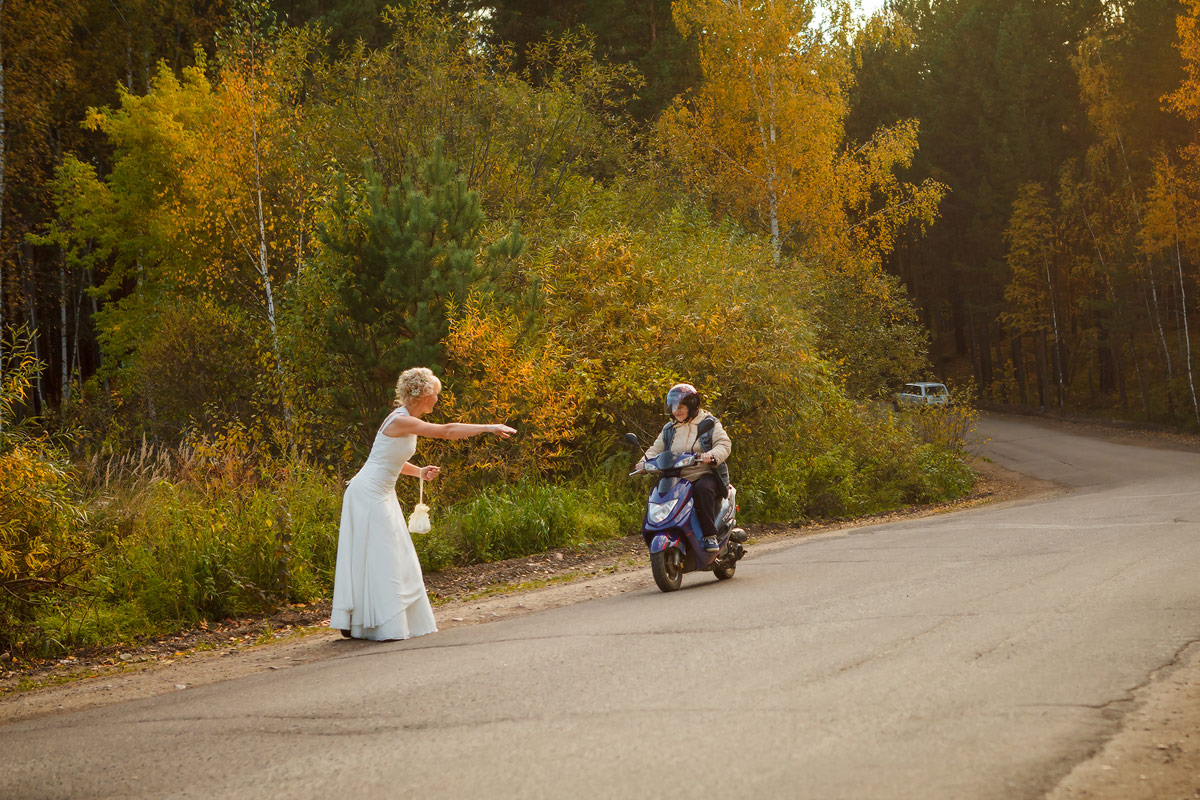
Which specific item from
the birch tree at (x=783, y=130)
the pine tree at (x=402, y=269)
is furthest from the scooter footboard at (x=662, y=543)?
the birch tree at (x=783, y=130)

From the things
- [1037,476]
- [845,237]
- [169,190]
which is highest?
[169,190]

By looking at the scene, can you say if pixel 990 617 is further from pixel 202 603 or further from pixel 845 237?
pixel 845 237

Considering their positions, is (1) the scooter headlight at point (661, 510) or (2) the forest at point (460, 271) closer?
(1) the scooter headlight at point (661, 510)

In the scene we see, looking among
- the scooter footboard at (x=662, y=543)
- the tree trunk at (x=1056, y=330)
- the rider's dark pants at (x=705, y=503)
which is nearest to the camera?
the scooter footboard at (x=662, y=543)

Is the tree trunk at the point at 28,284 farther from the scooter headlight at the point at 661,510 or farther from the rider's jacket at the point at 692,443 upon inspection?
the scooter headlight at the point at 661,510

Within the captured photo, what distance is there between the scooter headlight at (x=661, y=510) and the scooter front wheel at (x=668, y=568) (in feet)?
1.06

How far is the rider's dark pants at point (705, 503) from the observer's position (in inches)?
422

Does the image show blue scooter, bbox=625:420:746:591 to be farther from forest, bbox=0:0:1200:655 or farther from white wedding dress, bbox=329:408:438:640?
forest, bbox=0:0:1200:655

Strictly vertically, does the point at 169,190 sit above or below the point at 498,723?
above

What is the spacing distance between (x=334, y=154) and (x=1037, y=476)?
18670 mm

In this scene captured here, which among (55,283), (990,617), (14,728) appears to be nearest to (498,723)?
(14,728)

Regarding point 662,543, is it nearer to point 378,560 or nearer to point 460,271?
point 378,560

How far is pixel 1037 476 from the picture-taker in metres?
28.3

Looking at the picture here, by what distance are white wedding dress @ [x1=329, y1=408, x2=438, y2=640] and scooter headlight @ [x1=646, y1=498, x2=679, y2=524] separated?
8.35 feet
